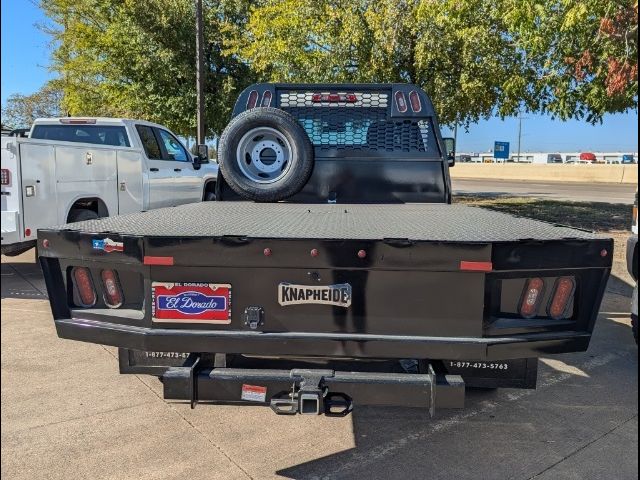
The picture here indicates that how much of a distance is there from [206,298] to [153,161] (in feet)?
23.2

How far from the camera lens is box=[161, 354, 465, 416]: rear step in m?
2.64

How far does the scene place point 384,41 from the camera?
11758mm

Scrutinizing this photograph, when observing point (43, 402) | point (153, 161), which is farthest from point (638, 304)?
point (153, 161)

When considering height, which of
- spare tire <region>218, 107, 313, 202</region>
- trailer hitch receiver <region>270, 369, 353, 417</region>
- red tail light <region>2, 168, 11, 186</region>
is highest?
spare tire <region>218, 107, 313, 202</region>

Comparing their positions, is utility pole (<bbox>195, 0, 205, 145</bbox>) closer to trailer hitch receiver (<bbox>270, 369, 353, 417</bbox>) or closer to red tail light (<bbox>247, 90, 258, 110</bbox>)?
red tail light (<bbox>247, 90, 258, 110</bbox>)

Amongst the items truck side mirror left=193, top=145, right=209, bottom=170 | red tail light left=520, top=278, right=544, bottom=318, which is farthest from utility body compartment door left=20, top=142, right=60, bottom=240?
red tail light left=520, top=278, right=544, bottom=318

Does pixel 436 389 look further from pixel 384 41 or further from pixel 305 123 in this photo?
pixel 384 41

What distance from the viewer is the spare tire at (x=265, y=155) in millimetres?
4238

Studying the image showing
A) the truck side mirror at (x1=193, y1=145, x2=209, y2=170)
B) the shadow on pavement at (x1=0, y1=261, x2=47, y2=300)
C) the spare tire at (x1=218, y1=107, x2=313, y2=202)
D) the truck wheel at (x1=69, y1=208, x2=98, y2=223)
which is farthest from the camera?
the truck wheel at (x1=69, y1=208, x2=98, y2=223)

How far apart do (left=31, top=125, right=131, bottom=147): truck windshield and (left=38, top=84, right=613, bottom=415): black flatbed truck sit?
6511 millimetres

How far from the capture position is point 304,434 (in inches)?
137

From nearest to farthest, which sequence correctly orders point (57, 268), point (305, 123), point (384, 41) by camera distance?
point (57, 268)
point (305, 123)
point (384, 41)

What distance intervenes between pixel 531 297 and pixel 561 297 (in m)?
0.16

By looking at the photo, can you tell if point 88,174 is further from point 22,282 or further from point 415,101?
point 415,101
